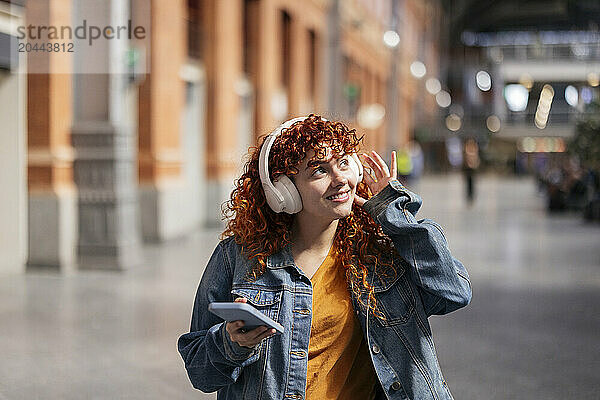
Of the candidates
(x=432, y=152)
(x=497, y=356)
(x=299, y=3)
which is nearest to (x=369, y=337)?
(x=497, y=356)

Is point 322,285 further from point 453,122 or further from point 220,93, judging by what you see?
point 453,122

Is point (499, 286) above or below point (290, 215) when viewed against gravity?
below

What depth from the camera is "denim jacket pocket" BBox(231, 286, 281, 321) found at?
2742 mm

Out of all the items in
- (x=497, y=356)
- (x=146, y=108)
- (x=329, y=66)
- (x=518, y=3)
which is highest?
(x=518, y=3)

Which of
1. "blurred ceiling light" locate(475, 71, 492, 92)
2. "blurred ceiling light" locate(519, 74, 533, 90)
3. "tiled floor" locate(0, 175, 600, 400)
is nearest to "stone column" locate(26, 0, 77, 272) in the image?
"tiled floor" locate(0, 175, 600, 400)

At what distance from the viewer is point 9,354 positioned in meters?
7.48

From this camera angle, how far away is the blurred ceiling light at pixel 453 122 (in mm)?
78213

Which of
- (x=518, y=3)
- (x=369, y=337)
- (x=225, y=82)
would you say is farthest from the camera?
(x=518, y=3)

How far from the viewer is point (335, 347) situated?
280cm

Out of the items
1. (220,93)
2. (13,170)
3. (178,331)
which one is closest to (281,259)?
(178,331)

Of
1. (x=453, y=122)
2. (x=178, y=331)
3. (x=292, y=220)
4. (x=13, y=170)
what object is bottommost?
(x=178, y=331)

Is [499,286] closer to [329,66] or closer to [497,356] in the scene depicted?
[497,356]

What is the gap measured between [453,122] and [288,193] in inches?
3120

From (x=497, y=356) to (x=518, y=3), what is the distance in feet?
282
